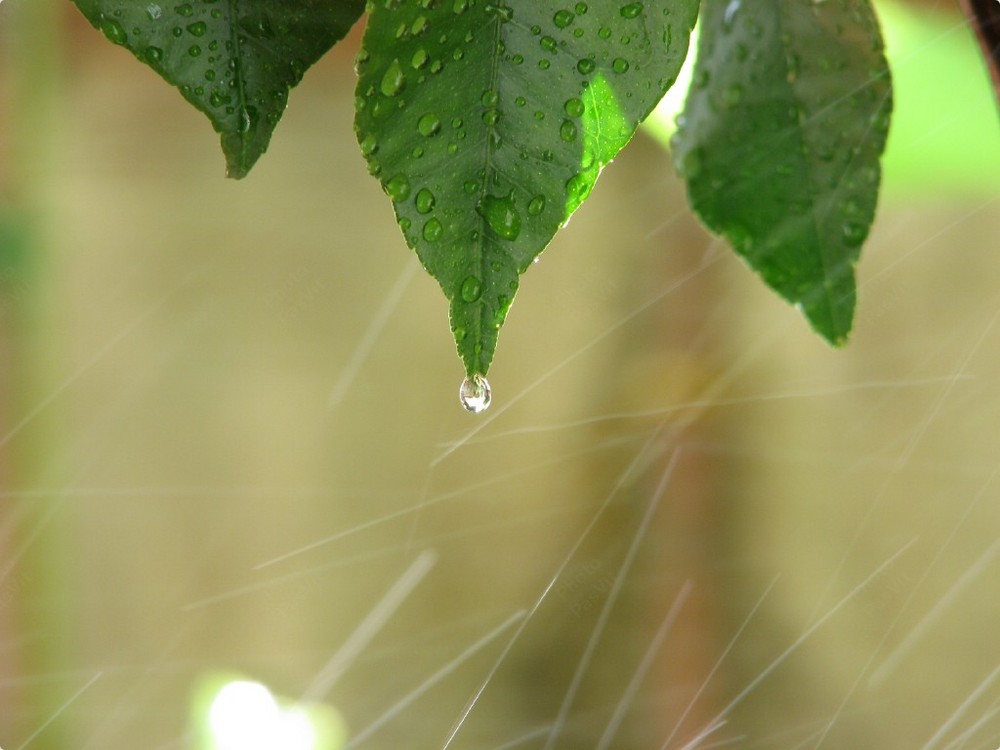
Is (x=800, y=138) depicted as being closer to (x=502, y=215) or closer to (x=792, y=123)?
(x=792, y=123)

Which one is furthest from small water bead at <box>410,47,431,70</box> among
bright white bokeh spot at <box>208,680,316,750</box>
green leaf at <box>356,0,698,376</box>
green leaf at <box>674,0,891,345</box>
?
bright white bokeh spot at <box>208,680,316,750</box>

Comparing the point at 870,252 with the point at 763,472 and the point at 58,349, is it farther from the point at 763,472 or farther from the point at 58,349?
the point at 58,349

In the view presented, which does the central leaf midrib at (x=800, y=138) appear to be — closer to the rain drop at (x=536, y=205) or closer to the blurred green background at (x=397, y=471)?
the rain drop at (x=536, y=205)

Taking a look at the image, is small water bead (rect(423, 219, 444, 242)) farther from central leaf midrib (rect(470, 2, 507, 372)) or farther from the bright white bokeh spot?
the bright white bokeh spot

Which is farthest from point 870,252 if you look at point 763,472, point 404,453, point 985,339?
point 404,453

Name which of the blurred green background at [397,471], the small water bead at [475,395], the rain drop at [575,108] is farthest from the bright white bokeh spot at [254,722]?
the rain drop at [575,108]
